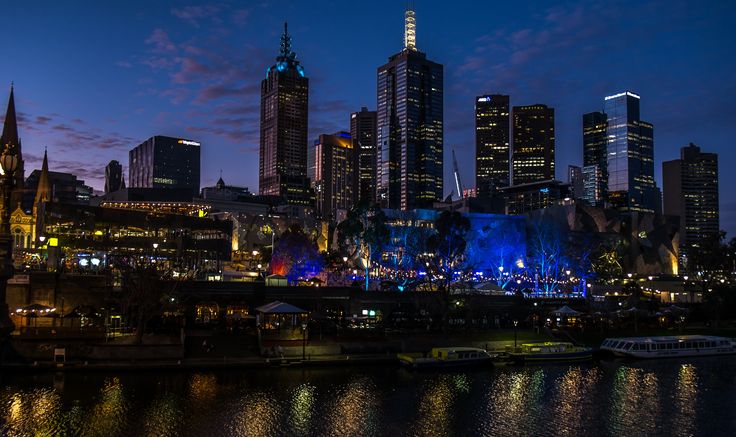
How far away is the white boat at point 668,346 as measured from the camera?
213ft

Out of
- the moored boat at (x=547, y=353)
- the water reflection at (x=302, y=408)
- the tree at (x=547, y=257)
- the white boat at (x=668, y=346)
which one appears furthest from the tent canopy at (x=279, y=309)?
the tree at (x=547, y=257)

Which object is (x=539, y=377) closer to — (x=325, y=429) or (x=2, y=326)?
(x=325, y=429)

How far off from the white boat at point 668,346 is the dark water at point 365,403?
9.89 meters

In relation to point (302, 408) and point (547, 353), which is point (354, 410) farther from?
point (547, 353)

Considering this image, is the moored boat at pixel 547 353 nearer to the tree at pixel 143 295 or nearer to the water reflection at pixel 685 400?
the water reflection at pixel 685 400

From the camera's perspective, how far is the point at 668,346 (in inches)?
2621

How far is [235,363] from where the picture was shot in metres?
52.3

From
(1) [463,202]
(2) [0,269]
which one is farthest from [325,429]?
(1) [463,202]

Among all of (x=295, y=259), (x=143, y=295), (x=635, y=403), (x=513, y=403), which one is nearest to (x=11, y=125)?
(x=295, y=259)

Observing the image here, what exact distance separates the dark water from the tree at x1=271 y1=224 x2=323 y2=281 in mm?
38346

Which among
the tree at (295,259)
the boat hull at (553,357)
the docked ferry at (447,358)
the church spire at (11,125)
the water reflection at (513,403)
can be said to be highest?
the church spire at (11,125)

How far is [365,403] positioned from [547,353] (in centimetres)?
2577

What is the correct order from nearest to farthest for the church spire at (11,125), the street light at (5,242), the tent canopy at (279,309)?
the street light at (5,242) < the tent canopy at (279,309) < the church spire at (11,125)

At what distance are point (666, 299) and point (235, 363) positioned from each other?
95.5m
